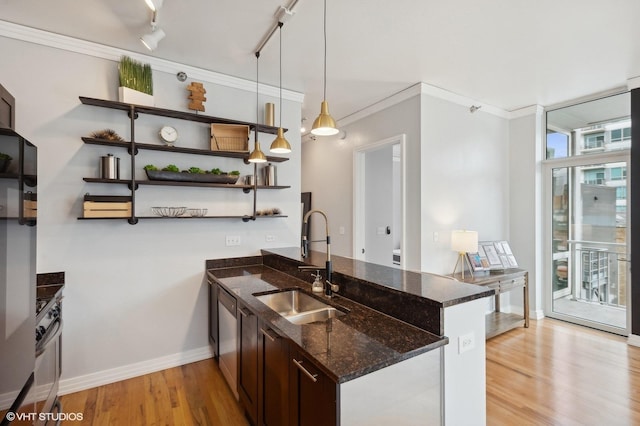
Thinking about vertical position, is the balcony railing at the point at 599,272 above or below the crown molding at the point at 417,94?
below

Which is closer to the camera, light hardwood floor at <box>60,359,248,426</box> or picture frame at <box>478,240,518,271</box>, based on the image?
light hardwood floor at <box>60,359,248,426</box>

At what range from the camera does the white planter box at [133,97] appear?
259 centimetres

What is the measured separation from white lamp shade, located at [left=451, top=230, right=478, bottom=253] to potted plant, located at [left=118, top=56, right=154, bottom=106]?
11.8 ft

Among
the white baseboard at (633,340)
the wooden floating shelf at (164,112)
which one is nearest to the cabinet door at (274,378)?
the wooden floating shelf at (164,112)

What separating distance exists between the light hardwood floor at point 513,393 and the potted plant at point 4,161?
2018mm

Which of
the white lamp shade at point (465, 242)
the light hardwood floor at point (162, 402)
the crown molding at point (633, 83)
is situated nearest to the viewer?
the light hardwood floor at point (162, 402)

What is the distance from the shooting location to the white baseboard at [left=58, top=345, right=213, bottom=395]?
101 inches

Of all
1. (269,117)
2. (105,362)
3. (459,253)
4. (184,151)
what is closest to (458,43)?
(269,117)

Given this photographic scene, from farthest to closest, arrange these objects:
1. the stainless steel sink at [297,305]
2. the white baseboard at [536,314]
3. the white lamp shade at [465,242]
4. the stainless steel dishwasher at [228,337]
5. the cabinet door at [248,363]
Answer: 1. the white baseboard at [536,314]
2. the white lamp shade at [465,242]
3. the stainless steel dishwasher at [228,337]
4. the stainless steel sink at [297,305]
5. the cabinet door at [248,363]

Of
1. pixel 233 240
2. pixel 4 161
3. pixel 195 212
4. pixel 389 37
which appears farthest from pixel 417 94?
pixel 4 161

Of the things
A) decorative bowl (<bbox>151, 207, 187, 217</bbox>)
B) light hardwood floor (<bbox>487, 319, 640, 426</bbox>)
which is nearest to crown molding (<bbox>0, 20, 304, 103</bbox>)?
decorative bowl (<bbox>151, 207, 187, 217</bbox>)

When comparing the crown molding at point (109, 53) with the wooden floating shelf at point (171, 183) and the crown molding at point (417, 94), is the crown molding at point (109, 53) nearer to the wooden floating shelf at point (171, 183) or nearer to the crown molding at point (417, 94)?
the wooden floating shelf at point (171, 183)

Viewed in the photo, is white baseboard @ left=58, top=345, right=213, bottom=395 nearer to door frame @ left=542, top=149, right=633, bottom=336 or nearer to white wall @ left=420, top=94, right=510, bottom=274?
white wall @ left=420, top=94, right=510, bottom=274

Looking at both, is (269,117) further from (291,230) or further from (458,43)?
(458,43)
